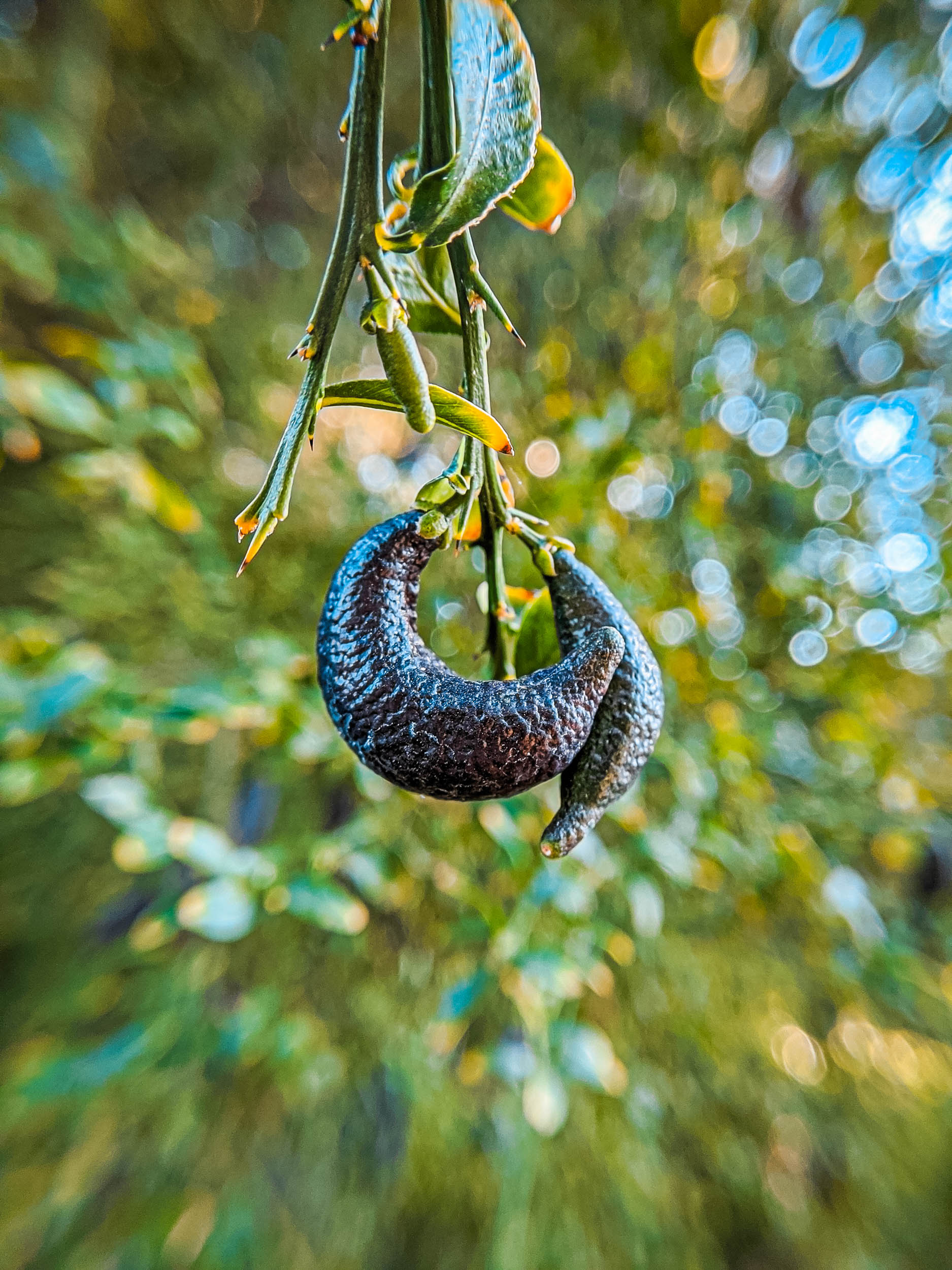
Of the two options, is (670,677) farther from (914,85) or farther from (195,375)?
(914,85)

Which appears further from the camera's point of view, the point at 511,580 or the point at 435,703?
the point at 511,580

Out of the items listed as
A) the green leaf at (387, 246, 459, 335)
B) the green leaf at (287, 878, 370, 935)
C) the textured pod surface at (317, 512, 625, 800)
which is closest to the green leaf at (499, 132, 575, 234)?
the green leaf at (387, 246, 459, 335)

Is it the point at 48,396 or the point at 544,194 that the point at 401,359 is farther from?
the point at 48,396

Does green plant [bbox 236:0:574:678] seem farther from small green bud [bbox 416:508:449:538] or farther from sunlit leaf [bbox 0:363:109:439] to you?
sunlit leaf [bbox 0:363:109:439]

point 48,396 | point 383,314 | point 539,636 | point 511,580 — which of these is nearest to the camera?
point 383,314

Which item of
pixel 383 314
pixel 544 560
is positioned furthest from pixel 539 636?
pixel 383 314

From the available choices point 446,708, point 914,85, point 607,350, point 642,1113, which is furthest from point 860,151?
point 642,1113
